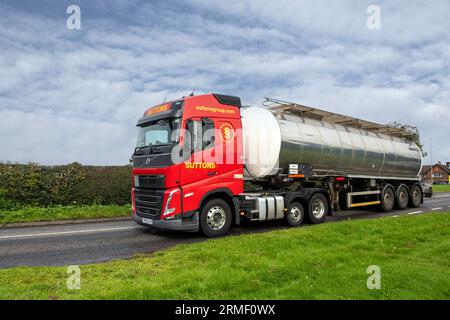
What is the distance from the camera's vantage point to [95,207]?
14203 millimetres

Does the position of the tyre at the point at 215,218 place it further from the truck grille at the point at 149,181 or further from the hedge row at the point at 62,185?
the hedge row at the point at 62,185

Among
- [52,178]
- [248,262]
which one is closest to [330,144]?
[248,262]

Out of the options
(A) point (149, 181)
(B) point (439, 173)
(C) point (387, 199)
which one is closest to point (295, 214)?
(A) point (149, 181)

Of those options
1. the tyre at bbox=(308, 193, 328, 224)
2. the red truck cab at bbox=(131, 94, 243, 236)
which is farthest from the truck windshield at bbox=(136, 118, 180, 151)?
the tyre at bbox=(308, 193, 328, 224)

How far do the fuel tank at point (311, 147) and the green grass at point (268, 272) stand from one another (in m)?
3.22

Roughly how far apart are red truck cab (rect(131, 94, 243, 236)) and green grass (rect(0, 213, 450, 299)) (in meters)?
1.48

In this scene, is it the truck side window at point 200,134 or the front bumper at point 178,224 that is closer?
the front bumper at point 178,224

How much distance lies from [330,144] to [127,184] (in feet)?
28.9

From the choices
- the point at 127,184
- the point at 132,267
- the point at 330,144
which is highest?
the point at 330,144

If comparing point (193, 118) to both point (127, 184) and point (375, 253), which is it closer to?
point (375, 253)

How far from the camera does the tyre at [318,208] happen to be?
37.8 ft

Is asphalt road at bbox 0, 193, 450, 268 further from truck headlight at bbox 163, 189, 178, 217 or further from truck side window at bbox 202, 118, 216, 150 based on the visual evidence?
truck side window at bbox 202, 118, 216, 150

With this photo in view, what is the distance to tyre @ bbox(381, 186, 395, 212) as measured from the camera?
15438mm

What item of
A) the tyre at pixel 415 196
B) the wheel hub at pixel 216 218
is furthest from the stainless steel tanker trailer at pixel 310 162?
the tyre at pixel 415 196
